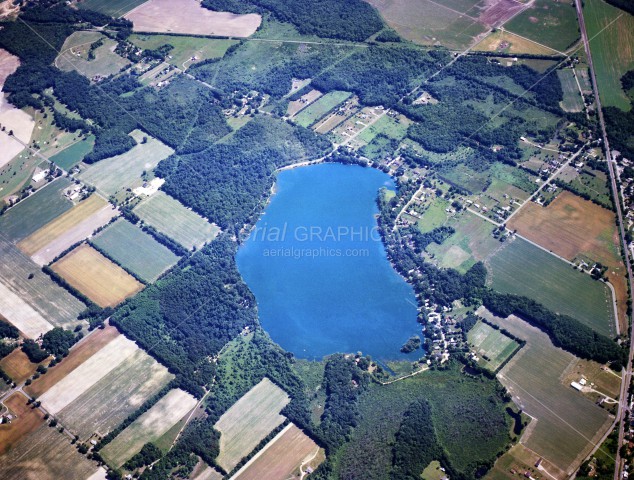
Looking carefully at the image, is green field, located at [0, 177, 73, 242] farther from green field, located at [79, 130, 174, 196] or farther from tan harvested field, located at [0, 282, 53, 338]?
tan harvested field, located at [0, 282, 53, 338]

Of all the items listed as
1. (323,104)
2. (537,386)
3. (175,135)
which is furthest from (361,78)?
(537,386)

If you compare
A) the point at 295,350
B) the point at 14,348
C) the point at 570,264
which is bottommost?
the point at 14,348

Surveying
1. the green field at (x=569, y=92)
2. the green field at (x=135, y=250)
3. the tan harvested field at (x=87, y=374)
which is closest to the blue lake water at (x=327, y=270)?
the green field at (x=135, y=250)

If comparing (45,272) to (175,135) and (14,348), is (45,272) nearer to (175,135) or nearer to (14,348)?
(14,348)

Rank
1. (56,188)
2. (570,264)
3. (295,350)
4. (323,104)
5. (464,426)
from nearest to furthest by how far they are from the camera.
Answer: (464,426)
(295,350)
(570,264)
(56,188)
(323,104)

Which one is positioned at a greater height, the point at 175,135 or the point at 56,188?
the point at 175,135

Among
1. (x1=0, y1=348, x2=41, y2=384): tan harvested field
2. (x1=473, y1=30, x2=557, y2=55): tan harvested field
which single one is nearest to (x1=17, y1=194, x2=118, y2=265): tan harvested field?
(x1=0, y1=348, x2=41, y2=384): tan harvested field
